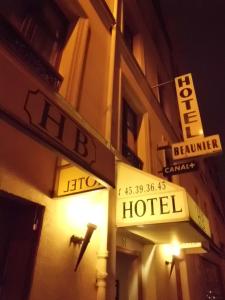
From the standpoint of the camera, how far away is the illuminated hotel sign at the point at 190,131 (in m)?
5.50

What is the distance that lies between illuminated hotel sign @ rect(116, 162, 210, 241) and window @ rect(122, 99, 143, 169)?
1.32 metres

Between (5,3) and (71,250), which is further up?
(5,3)

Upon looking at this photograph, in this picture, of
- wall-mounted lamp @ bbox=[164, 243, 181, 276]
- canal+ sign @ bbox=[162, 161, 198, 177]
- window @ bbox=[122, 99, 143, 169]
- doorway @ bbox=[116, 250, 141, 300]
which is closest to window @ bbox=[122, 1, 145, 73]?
window @ bbox=[122, 99, 143, 169]

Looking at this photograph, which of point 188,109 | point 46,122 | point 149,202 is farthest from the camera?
point 188,109

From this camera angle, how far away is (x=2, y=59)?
1721 millimetres

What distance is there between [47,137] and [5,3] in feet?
8.36

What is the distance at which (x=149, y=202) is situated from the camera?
3.89 m

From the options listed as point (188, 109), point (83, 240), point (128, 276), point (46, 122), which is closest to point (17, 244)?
point (83, 240)

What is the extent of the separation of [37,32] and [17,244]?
2.96 m

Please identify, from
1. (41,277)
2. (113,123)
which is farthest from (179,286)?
(41,277)

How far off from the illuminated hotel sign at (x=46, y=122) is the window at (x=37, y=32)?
1346 mm

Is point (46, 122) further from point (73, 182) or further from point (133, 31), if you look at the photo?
point (133, 31)

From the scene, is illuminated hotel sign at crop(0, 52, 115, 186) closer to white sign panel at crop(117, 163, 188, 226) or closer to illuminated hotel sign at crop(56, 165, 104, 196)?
illuminated hotel sign at crop(56, 165, 104, 196)

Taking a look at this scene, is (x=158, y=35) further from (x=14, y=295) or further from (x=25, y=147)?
(x=14, y=295)
